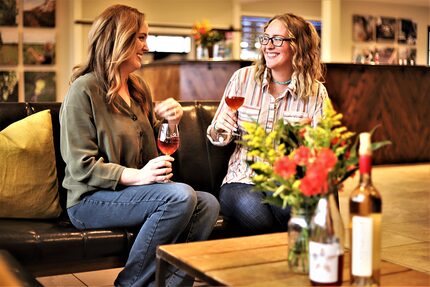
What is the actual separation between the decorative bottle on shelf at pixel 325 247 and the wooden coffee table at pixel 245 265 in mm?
69

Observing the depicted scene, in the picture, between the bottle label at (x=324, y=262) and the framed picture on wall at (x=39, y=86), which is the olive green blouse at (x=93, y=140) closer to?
the bottle label at (x=324, y=262)

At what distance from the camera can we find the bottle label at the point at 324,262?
62.5 inches

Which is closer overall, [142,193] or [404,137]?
[142,193]

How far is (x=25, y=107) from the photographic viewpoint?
2.86 meters

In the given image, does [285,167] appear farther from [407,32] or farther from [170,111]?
[407,32]

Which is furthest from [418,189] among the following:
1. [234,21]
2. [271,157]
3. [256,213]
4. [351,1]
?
[351,1]

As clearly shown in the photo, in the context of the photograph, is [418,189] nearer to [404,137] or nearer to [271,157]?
[404,137]

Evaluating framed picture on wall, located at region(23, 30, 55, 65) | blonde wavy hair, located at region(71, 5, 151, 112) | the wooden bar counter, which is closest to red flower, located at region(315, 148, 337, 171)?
blonde wavy hair, located at region(71, 5, 151, 112)

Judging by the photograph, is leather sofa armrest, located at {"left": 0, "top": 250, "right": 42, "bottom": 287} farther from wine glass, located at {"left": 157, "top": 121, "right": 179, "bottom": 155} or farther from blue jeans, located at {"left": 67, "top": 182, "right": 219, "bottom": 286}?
wine glass, located at {"left": 157, "top": 121, "right": 179, "bottom": 155}

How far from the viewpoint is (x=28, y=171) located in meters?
2.66

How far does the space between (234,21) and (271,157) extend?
9.50 metres

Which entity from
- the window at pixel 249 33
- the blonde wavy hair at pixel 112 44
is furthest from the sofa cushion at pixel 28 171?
the window at pixel 249 33

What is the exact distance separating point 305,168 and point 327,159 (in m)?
0.14

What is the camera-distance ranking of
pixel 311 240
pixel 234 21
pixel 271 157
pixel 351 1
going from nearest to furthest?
1. pixel 311 240
2. pixel 271 157
3. pixel 234 21
4. pixel 351 1
